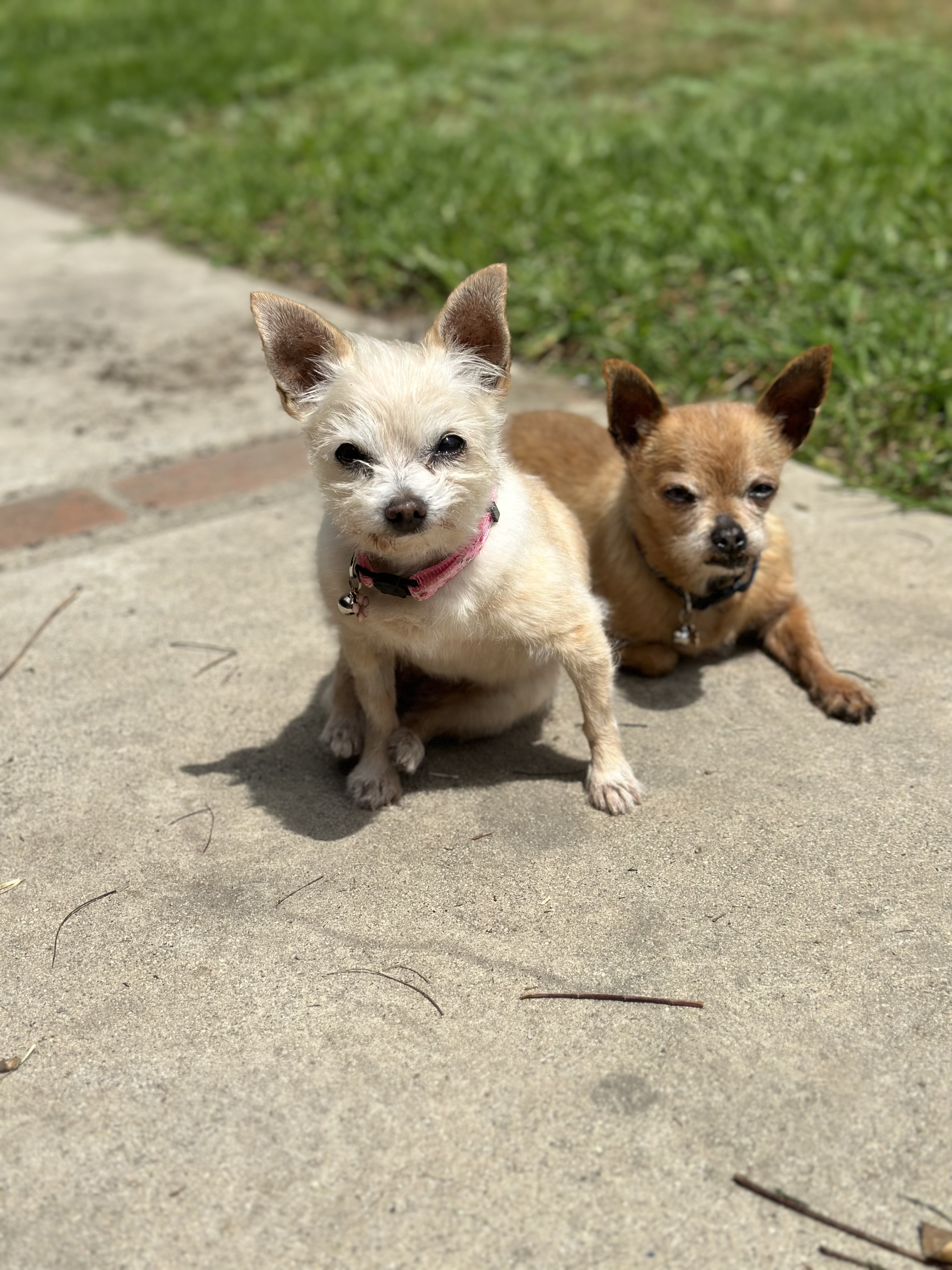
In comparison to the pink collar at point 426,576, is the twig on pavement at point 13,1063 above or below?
below

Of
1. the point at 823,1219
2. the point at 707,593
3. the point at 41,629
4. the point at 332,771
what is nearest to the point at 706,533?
the point at 707,593

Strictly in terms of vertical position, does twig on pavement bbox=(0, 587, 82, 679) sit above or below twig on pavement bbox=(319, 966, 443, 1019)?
below

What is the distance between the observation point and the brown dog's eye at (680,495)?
3484mm

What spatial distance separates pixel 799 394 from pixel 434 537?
4.45 feet

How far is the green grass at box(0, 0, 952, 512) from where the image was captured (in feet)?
17.0

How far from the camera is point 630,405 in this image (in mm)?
3553

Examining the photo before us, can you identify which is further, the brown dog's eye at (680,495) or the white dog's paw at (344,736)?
the brown dog's eye at (680,495)

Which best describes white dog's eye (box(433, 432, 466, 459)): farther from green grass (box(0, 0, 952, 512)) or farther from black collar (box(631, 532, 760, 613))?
green grass (box(0, 0, 952, 512))

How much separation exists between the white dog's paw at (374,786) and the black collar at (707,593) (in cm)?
112

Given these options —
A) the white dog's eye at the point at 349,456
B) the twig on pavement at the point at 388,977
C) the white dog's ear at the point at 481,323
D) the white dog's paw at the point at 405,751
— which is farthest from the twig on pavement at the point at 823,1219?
the white dog's ear at the point at 481,323

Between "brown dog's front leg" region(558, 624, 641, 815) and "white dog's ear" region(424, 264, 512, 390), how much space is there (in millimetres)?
667

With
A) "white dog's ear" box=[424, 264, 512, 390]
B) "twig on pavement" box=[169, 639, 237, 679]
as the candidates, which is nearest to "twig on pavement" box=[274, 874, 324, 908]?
"twig on pavement" box=[169, 639, 237, 679]

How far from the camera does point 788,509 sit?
4.40 metres

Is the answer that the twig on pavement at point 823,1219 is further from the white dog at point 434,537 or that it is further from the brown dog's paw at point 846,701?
the brown dog's paw at point 846,701
